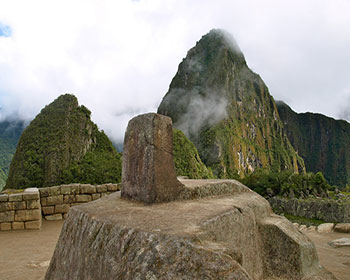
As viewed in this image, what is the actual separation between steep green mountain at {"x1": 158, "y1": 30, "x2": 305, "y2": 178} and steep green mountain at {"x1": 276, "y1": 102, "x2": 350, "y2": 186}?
2967 cm

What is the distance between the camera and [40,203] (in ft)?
25.7

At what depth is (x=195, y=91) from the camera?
9050cm

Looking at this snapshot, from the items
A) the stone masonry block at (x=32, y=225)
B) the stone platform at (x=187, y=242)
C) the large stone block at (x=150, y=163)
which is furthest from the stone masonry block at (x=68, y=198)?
the large stone block at (x=150, y=163)

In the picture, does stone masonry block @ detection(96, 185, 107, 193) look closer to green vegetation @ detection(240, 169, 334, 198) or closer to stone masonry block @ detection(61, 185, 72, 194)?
stone masonry block @ detection(61, 185, 72, 194)

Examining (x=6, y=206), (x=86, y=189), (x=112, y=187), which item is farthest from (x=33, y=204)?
(x=112, y=187)

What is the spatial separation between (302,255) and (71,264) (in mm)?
2172

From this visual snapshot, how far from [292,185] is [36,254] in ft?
87.3

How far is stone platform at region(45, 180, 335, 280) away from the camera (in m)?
1.34

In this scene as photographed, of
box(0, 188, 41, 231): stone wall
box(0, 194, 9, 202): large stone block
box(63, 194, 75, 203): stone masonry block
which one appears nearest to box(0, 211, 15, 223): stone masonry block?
box(0, 188, 41, 231): stone wall

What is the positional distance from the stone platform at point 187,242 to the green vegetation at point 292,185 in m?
24.3

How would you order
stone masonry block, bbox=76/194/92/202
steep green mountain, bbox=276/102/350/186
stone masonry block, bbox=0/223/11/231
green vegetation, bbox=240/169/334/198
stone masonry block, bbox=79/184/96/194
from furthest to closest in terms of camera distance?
1. steep green mountain, bbox=276/102/350/186
2. green vegetation, bbox=240/169/334/198
3. stone masonry block, bbox=79/184/96/194
4. stone masonry block, bbox=76/194/92/202
5. stone masonry block, bbox=0/223/11/231

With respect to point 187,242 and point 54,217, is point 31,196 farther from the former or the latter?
point 187,242

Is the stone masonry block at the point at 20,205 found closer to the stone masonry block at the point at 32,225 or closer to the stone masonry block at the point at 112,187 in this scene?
the stone masonry block at the point at 32,225

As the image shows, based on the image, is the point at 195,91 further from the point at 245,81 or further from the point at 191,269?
the point at 191,269
